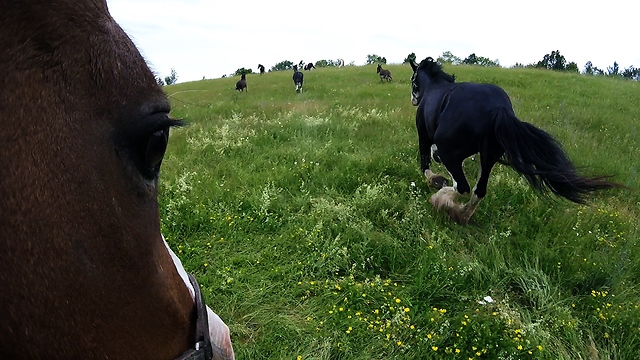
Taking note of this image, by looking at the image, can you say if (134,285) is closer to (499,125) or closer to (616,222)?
(499,125)

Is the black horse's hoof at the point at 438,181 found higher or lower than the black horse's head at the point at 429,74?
lower

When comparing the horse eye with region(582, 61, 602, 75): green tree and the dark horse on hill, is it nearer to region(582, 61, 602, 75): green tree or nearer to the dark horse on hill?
the dark horse on hill

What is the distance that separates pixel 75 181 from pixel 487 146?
392 centimetres

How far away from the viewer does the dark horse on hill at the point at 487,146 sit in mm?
3852

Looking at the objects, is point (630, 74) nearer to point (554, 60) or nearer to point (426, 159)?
point (554, 60)

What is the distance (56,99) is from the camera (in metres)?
0.92

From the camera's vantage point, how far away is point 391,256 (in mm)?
4023

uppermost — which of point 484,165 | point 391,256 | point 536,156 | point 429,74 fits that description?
point 429,74

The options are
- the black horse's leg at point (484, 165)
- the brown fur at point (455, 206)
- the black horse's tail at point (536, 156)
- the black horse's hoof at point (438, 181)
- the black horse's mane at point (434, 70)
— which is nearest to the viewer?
the black horse's tail at point (536, 156)

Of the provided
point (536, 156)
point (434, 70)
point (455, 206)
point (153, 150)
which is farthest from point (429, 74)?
point (153, 150)

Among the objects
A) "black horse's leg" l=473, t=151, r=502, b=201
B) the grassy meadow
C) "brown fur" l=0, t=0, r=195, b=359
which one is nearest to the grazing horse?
"brown fur" l=0, t=0, r=195, b=359

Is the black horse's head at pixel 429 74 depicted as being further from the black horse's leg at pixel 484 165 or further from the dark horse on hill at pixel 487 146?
the black horse's leg at pixel 484 165

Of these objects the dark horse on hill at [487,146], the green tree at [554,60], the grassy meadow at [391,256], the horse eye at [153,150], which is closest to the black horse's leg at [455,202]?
the dark horse on hill at [487,146]

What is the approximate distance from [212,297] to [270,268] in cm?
59
